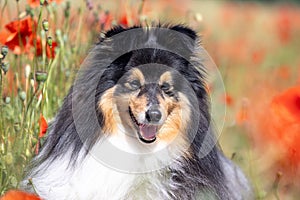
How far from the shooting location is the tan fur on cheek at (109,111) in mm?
4020

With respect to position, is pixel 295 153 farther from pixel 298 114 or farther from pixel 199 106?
pixel 199 106

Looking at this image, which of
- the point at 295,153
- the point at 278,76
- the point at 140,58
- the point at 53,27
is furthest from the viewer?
the point at 278,76

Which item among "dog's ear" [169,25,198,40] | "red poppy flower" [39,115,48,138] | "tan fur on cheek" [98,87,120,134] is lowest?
"red poppy flower" [39,115,48,138]

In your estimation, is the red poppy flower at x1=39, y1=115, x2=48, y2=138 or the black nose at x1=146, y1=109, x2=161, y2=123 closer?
the black nose at x1=146, y1=109, x2=161, y2=123

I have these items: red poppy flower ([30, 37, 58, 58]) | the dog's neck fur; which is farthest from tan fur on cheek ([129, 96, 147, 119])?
red poppy flower ([30, 37, 58, 58])

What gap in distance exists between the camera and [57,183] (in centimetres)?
415

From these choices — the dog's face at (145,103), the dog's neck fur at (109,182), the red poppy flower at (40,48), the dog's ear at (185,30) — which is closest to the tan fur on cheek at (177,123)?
the dog's face at (145,103)

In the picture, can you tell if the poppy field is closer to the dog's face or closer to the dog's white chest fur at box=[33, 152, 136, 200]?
the dog's white chest fur at box=[33, 152, 136, 200]

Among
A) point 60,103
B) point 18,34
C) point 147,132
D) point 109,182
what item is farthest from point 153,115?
point 60,103

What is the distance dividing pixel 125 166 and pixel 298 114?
150 centimetres

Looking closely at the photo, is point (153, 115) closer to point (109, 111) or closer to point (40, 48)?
point (109, 111)

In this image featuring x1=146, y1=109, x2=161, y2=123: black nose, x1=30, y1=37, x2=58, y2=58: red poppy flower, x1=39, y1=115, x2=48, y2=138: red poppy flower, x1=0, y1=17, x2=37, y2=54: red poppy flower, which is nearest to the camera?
x1=146, y1=109, x2=161, y2=123: black nose

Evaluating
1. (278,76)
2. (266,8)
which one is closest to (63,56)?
(278,76)

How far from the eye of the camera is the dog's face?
3.93m
